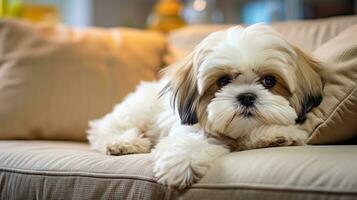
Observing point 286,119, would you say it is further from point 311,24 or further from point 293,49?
point 311,24

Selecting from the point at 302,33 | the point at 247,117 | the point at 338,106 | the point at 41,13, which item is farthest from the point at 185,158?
the point at 41,13

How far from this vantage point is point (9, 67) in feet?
7.78

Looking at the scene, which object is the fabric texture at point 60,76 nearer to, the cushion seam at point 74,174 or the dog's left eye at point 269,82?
the cushion seam at point 74,174

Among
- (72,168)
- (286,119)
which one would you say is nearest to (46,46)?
(72,168)

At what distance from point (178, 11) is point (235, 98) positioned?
7.17 ft

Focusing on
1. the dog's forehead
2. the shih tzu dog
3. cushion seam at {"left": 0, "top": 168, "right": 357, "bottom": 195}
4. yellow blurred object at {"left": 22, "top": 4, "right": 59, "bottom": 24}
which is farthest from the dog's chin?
yellow blurred object at {"left": 22, "top": 4, "right": 59, "bottom": 24}

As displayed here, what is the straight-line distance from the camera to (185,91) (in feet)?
5.32

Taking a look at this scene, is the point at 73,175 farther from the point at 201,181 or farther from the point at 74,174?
the point at 201,181

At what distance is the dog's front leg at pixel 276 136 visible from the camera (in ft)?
4.98

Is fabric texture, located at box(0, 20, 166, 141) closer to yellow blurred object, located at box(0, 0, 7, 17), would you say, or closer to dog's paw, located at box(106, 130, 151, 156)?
dog's paw, located at box(106, 130, 151, 156)

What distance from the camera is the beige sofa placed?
4.25 feet

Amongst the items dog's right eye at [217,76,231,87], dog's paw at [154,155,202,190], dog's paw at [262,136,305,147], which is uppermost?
dog's right eye at [217,76,231,87]

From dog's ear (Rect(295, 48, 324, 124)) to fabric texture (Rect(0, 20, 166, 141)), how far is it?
1060 millimetres

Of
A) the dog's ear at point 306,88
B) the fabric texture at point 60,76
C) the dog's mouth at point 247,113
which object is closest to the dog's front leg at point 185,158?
the dog's mouth at point 247,113
